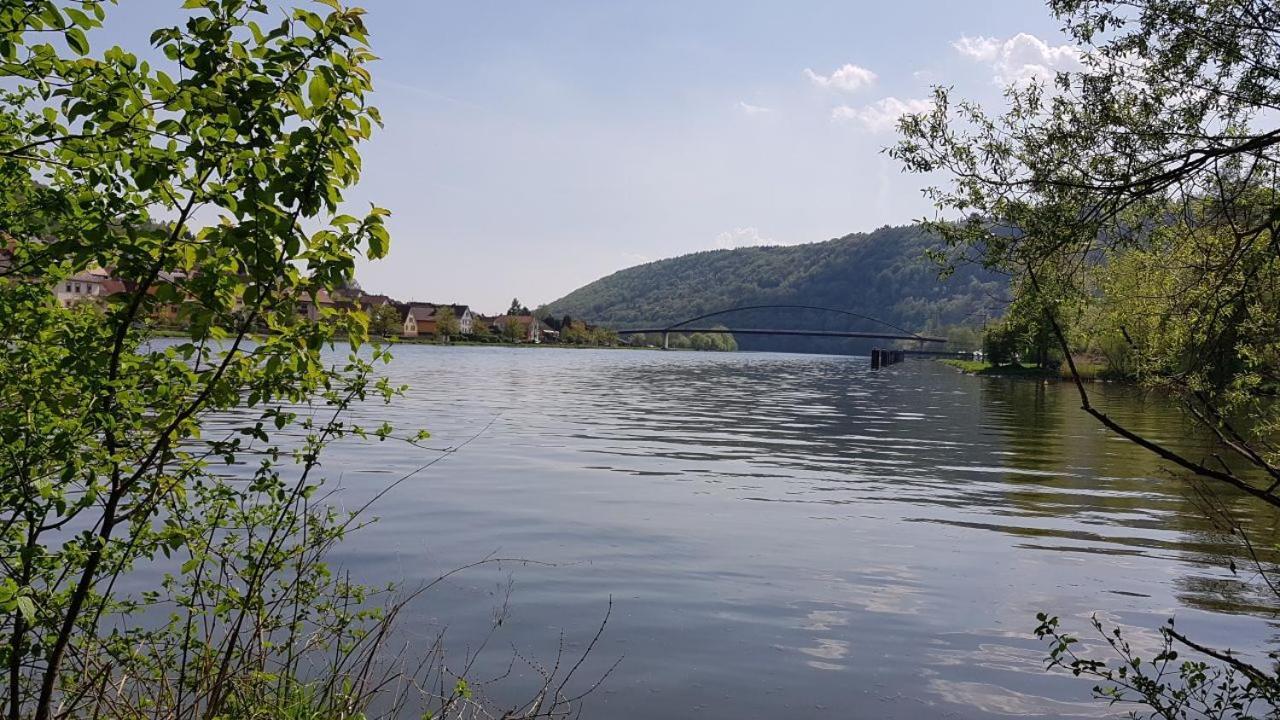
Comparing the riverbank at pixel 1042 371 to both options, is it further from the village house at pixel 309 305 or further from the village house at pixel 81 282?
the village house at pixel 309 305

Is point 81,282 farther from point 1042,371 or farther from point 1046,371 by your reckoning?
point 1042,371

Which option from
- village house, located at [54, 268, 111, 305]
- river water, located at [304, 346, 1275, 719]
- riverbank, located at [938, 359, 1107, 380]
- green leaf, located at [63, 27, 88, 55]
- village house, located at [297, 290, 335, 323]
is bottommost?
river water, located at [304, 346, 1275, 719]

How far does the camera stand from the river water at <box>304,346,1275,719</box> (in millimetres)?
9469

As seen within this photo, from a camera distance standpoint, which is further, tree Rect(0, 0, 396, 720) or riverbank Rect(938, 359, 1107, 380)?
riverbank Rect(938, 359, 1107, 380)

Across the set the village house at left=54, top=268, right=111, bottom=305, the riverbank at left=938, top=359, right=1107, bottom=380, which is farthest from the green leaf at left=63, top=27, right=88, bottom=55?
the riverbank at left=938, top=359, right=1107, bottom=380

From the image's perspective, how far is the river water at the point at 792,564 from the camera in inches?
373

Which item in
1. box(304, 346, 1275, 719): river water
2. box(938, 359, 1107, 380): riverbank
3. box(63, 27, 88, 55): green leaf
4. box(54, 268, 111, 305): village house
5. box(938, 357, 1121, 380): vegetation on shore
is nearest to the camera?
box(63, 27, 88, 55): green leaf

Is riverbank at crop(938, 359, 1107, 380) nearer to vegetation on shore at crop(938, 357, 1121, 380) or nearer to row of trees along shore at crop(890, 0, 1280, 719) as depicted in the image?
vegetation on shore at crop(938, 357, 1121, 380)

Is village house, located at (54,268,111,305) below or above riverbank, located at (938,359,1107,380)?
above

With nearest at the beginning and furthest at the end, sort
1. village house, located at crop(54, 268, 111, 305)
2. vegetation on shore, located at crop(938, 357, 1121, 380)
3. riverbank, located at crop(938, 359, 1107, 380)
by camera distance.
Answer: village house, located at crop(54, 268, 111, 305)
vegetation on shore, located at crop(938, 357, 1121, 380)
riverbank, located at crop(938, 359, 1107, 380)

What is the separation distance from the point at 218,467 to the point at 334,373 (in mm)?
17715

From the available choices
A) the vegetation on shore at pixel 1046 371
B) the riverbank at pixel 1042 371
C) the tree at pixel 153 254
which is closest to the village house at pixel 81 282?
the tree at pixel 153 254

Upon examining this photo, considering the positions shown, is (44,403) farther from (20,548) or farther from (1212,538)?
(1212,538)

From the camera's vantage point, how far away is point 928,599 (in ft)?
41.2
